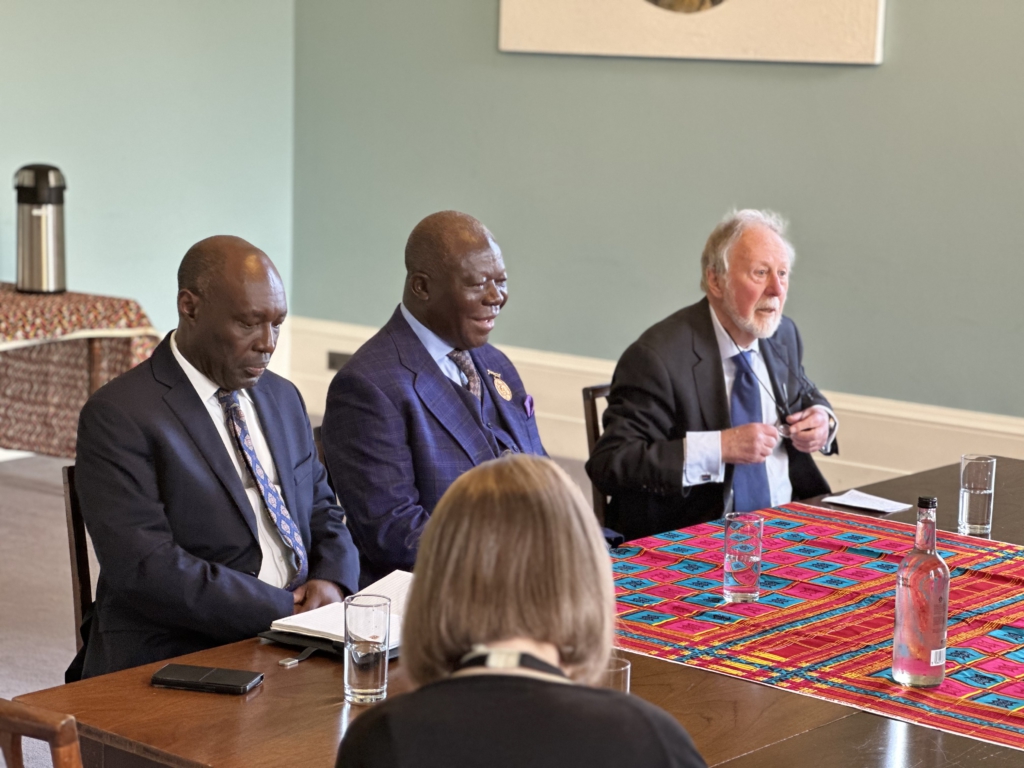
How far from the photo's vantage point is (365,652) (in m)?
1.84

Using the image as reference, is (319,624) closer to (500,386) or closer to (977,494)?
(500,386)

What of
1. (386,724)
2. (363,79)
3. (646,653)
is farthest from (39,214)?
(386,724)

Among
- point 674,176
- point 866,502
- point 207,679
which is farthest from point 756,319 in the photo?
point 674,176

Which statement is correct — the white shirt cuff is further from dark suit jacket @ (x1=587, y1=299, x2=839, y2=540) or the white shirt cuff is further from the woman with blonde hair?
the woman with blonde hair

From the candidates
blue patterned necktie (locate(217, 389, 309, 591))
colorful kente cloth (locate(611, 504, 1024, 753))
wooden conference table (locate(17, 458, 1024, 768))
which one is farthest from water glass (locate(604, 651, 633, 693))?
blue patterned necktie (locate(217, 389, 309, 591))

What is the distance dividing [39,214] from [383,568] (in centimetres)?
333

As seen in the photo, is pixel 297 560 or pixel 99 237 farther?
pixel 99 237

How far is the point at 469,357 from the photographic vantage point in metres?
3.15

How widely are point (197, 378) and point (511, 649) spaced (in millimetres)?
1428

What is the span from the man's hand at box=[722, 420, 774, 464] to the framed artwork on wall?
282cm

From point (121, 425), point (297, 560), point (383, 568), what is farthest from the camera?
point (383, 568)

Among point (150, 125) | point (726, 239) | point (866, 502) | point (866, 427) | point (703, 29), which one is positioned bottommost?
point (866, 427)

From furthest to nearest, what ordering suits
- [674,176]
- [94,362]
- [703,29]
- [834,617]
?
[674,176] < [703,29] < [94,362] < [834,617]

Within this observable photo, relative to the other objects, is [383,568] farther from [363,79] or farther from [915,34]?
[363,79]
